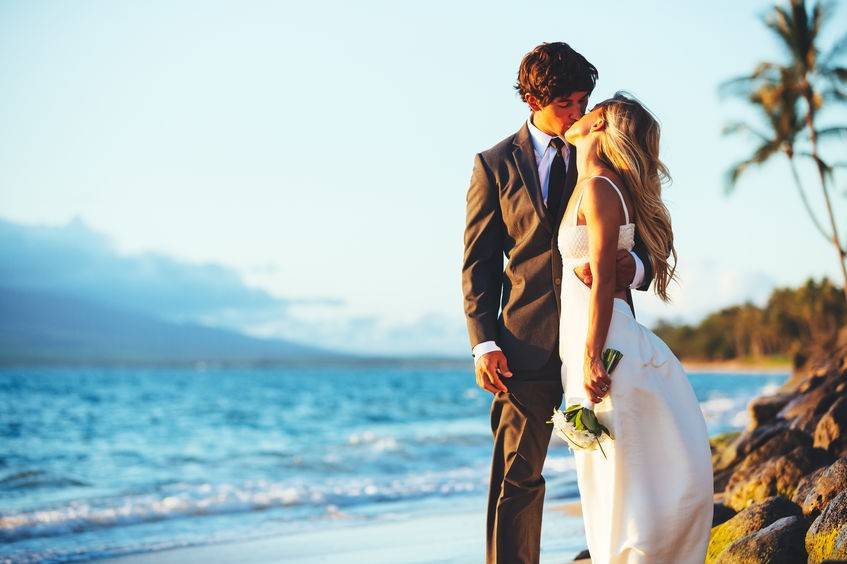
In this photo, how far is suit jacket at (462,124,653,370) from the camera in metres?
3.39

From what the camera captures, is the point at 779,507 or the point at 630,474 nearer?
the point at 630,474

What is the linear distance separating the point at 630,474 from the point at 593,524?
0.89 ft

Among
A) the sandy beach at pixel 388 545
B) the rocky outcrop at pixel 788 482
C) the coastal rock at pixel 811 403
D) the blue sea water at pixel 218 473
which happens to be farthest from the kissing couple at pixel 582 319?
the blue sea water at pixel 218 473

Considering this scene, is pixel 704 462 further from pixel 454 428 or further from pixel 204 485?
pixel 454 428

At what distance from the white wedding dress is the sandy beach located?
83.8 inches

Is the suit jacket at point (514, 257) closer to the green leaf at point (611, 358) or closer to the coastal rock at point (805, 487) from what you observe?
the green leaf at point (611, 358)

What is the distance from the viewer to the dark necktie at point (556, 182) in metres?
3.43

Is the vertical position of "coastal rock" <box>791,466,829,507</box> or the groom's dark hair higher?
the groom's dark hair

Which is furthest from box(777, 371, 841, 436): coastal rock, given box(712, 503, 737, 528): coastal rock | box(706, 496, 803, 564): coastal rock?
box(706, 496, 803, 564): coastal rock

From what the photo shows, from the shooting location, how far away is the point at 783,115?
91.7ft

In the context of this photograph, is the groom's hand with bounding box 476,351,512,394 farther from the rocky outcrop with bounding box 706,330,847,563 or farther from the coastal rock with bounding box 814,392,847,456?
the coastal rock with bounding box 814,392,847,456

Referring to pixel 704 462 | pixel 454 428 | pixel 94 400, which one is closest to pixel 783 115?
pixel 454 428

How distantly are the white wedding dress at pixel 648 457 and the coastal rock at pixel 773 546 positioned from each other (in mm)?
824

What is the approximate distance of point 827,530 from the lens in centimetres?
364
